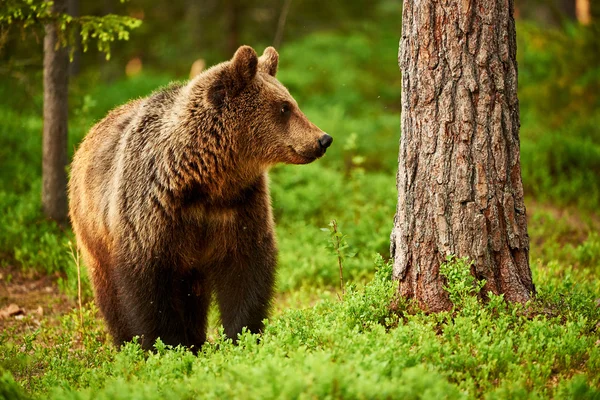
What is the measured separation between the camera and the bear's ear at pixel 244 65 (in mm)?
5664

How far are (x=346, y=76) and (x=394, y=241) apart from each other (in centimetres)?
1222

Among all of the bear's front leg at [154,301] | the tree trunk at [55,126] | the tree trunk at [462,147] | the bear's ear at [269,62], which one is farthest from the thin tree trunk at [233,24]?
the tree trunk at [462,147]

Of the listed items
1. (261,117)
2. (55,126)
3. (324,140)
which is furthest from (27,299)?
(324,140)

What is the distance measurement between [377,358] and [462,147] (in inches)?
69.4

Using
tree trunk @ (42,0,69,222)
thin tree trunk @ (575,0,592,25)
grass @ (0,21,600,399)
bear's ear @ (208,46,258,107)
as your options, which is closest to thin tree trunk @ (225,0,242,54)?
grass @ (0,21,600,399)

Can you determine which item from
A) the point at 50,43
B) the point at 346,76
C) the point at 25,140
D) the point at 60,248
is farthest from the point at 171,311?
the point at 346,76

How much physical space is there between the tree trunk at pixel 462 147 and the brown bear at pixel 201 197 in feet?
3.25

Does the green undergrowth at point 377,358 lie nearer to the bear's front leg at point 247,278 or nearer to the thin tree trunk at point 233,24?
the bear's front leg at point 247,278

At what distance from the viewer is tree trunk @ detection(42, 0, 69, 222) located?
28.2ft

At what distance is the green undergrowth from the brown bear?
0.50m

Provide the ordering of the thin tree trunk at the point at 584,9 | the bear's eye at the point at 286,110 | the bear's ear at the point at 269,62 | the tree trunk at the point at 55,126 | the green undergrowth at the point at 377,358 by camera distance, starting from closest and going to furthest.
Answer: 1. the green undergrowth at the point at 377,358
2. the bear's eye at the point at 286,110
3. the bear's ear at the point at 269,62
4. the tree trunk at the point at 55,126
5. the thin tree trunk at the point at 584,9

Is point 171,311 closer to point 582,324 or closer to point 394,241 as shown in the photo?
point 394,241

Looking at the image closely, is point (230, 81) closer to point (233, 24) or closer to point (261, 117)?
point (261, 117)

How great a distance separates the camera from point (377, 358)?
4.27 metres
